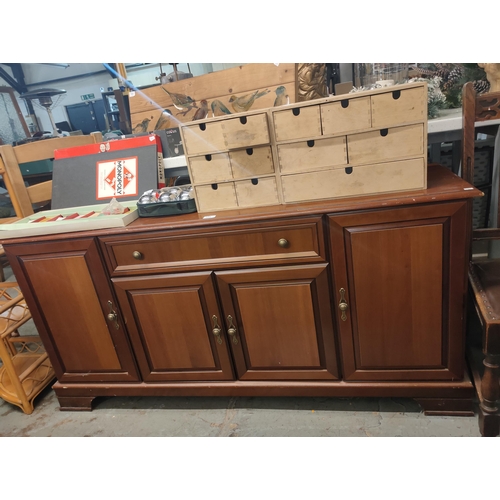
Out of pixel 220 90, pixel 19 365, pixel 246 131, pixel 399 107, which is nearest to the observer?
pixel 399 107

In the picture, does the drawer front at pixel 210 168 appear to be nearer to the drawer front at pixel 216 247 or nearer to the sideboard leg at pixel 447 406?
the drawer front at pixel 216 247

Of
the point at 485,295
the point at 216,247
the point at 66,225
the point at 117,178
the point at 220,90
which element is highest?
the point at 220,90

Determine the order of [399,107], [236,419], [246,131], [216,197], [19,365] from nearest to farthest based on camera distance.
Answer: [399,107], [246,131], [216,197], [236,419], [19,365]

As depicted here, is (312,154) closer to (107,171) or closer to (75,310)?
(107,171)

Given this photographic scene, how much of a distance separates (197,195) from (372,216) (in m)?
0.60

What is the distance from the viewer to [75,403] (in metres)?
1.52

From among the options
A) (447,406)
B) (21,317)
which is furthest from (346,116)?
(21,317)

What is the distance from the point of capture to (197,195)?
1.21 meters

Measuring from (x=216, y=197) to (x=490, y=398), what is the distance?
43.1 inches

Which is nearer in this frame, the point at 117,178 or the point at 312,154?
the point at 312,154

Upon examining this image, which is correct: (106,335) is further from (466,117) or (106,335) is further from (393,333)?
(466,117)

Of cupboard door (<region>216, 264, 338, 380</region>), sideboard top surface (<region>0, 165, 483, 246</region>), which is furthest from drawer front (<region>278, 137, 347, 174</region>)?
cupboard door (<region>216, 264, 338, 380</region>)

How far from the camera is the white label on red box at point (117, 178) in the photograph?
1530mm

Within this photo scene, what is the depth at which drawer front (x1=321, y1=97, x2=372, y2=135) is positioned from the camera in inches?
39.5
